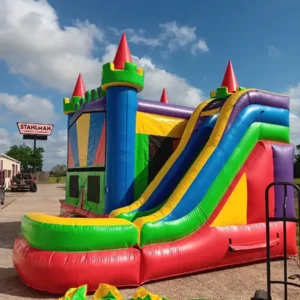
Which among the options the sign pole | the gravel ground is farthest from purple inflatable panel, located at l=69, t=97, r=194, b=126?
the sign pole

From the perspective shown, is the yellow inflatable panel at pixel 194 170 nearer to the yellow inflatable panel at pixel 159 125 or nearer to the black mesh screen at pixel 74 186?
the yellow inflatable panel at pixel 159 125

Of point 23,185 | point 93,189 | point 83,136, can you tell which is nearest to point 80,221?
point 93,189

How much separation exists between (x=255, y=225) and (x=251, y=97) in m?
1.93

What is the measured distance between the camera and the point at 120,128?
5289mm

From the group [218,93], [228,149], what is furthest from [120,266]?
[218,93]

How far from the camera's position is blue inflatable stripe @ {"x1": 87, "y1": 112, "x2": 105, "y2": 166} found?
18.7ft

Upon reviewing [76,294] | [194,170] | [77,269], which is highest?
[194,170]

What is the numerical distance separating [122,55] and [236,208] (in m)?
2.88

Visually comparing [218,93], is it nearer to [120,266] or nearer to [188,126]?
[188,126]

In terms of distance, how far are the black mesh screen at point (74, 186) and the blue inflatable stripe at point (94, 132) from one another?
2.80 feet

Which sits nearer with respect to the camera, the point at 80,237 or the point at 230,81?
the point at 80,237

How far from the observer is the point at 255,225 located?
512cm

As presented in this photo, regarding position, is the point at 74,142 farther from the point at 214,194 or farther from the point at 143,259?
the point at 143,259

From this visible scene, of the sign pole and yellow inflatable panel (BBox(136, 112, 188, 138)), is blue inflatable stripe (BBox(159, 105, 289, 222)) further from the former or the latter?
the sign pole
